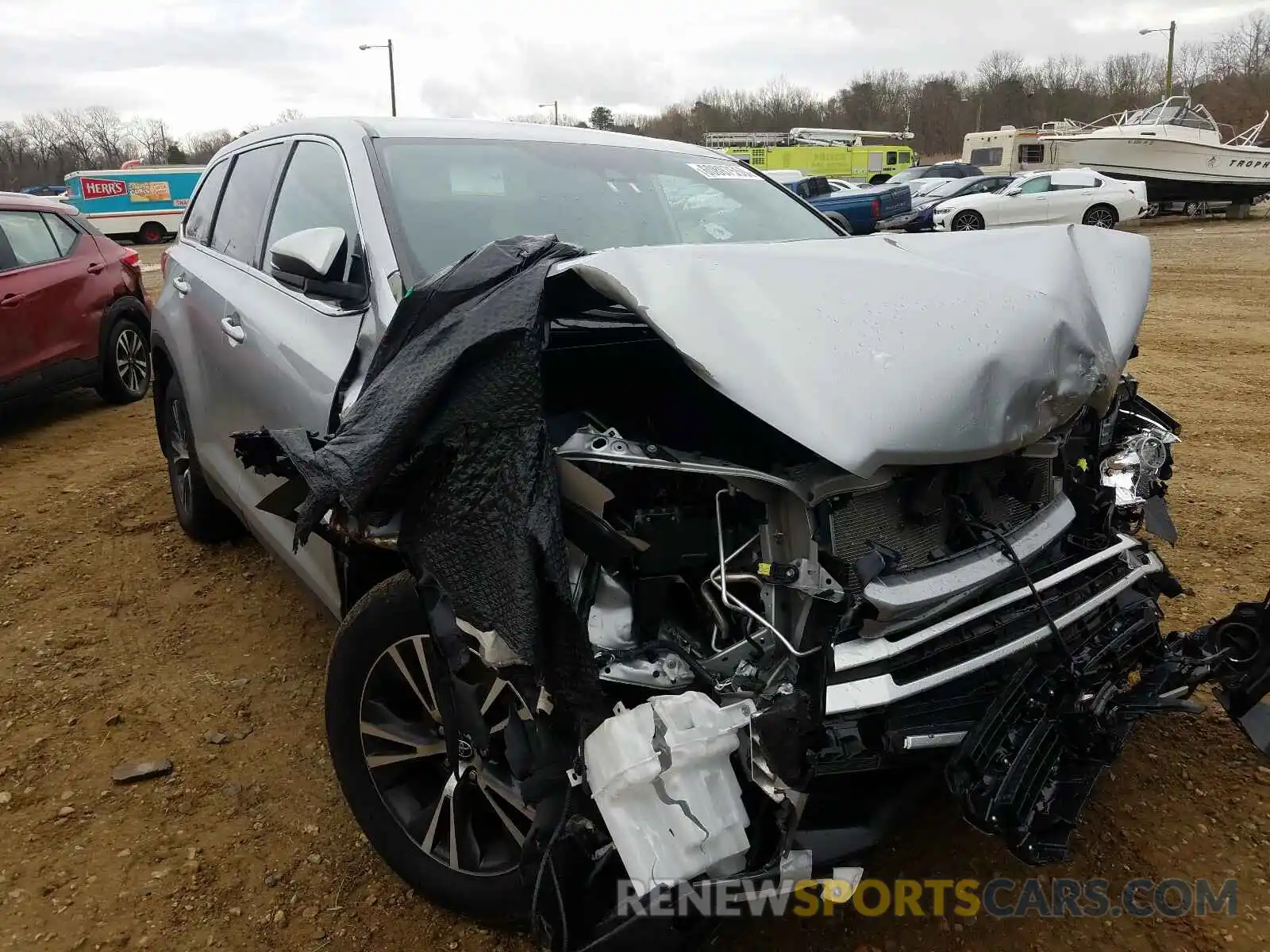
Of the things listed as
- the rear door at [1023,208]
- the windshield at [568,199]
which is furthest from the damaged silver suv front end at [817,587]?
the rear door at [1023,208]

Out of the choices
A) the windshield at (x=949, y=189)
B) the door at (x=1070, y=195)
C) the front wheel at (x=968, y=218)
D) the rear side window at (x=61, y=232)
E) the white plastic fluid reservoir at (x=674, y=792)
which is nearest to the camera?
the white plastic fluid reservoir at (x=674, y=792)

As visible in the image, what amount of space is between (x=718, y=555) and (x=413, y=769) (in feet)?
3.26

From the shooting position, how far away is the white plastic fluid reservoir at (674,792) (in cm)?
152

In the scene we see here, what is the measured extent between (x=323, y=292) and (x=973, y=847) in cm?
232

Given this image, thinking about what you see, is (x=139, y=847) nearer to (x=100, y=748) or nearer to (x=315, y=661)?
(x=100, y=748)

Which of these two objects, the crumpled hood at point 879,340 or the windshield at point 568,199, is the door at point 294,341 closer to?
the windshield at point 568,199

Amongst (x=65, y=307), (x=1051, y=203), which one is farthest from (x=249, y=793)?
(x=1051, y=203)

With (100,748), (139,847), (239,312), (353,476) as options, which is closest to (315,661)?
(100,748)

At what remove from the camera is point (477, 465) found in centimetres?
179

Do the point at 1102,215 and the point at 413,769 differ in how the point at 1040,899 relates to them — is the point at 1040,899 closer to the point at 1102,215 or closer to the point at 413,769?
the point at 413,769

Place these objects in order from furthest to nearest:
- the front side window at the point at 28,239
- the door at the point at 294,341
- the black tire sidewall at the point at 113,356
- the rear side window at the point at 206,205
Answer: the black tire sidewall at the point at 113,356 → the front side window at the point at 28,239 → the rear side window at the point at 206,205 → the door at the point at 294,341

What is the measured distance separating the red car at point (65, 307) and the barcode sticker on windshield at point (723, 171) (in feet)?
17.0

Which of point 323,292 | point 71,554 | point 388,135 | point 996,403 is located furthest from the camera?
point 71,554

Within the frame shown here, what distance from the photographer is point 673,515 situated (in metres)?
1.82
